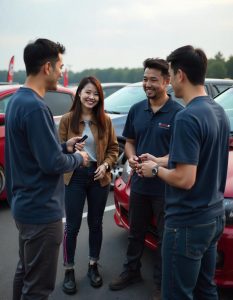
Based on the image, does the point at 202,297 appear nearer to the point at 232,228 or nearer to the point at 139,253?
the point at 232,228

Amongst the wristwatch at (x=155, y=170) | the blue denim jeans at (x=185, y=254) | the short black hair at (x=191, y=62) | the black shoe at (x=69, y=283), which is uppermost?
the short black hair at (x=191, y=62)

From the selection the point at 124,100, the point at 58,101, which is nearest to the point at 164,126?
the point at 58,101

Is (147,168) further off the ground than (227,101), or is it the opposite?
(227,101)

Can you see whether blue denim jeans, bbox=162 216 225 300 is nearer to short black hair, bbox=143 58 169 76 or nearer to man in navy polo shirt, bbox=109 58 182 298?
man in navy polo shirt, bbox=109 58 182 298

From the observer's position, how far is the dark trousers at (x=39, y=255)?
6.84ft

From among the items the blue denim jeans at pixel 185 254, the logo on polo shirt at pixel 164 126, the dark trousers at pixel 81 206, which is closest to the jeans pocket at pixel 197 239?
the blue denim jeans at pixel 185 254

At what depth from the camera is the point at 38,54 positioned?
1972 millimetres

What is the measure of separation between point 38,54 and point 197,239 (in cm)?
130

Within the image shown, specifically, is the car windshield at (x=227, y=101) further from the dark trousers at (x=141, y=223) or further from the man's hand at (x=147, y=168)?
the man's hand at (x=147, y=168)

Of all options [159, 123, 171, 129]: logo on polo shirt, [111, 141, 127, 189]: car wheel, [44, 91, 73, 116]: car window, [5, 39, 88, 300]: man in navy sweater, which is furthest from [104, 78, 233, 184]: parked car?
[5, 39, 88, 300]: man in navy sweater

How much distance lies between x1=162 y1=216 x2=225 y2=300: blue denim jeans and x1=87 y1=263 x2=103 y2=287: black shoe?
3.83 feet

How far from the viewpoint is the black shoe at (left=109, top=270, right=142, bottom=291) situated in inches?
120

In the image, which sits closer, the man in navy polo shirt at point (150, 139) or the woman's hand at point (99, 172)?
the man in navy polo shirt at point (150, 139)

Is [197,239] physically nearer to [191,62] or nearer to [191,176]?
[191,176]
